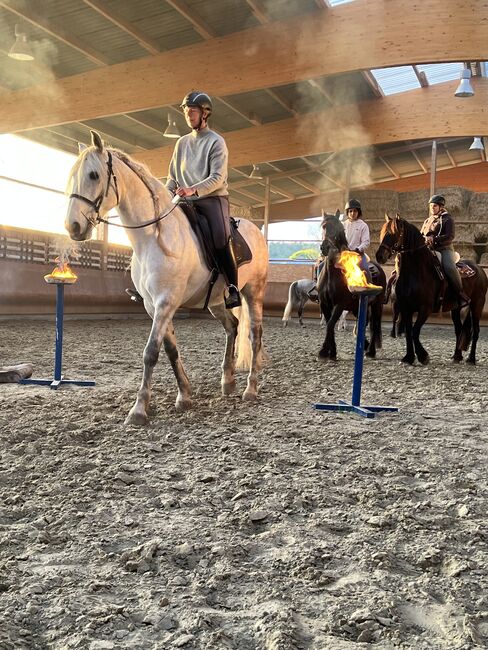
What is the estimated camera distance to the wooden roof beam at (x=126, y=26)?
9.30m

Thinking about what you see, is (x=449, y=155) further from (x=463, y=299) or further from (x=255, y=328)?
(x=255, y=328)

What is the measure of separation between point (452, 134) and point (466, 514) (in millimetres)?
13707

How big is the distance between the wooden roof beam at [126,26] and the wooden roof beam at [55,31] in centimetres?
86

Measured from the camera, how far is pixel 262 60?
1112cm

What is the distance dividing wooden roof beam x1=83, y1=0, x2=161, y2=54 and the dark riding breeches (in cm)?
648

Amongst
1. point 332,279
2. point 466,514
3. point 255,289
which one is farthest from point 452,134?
point 466,514

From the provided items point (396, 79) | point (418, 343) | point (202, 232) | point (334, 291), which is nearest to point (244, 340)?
point (202, 232)

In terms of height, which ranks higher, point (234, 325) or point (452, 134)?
point (452, 134)

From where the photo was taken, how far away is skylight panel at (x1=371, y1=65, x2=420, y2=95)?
1349 centimetres

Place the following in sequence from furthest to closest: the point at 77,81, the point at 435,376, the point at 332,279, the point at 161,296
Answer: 1. the point at 77,81
2. the point at 332,279
3. the point at 435,376
4. the point at 161,296

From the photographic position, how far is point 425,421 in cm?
416

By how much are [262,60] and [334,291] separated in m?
5.72

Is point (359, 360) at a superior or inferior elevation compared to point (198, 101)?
inferior

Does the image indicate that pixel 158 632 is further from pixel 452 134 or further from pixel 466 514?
pixel 452 134
